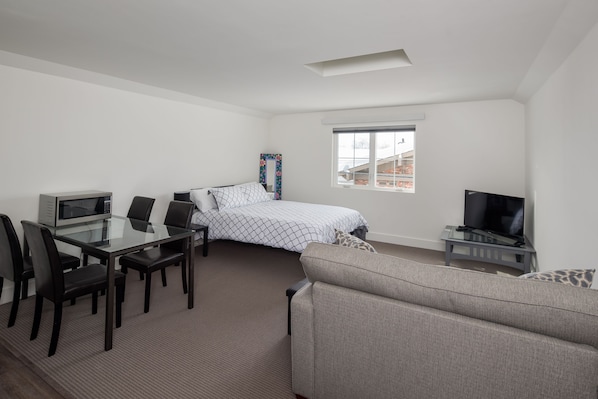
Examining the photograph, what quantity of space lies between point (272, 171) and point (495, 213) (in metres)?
3.81

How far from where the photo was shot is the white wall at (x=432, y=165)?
14.3 ft

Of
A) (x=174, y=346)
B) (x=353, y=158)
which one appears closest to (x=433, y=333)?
(x=174, y=346)

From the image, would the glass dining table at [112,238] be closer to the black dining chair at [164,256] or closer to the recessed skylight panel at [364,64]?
the black dining chair at [164,256]

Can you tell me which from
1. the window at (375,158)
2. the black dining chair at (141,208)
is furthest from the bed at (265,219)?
the window at (375,158)

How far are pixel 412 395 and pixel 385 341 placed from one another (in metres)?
0.25

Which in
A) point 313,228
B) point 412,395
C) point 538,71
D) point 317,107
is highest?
point 317,107

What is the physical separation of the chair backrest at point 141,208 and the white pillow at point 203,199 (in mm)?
949

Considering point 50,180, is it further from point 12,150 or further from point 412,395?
point 412,395

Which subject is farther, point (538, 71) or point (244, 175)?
point (244, 175)

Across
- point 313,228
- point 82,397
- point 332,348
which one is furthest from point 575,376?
point 313,228

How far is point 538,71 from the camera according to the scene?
286 cm

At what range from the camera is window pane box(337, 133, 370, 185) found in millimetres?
5512

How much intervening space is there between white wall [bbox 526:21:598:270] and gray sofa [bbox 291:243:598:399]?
1059 millimetres

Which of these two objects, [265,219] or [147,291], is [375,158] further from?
[147,291]
